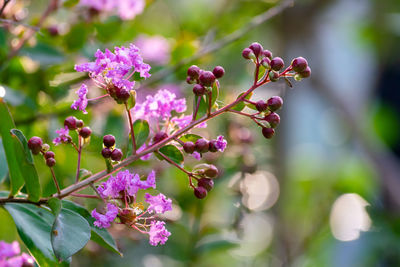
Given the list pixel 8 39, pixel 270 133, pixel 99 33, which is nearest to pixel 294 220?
pixel 99 33

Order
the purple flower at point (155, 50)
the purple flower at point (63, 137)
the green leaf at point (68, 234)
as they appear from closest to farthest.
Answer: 1. the green leaf at point (68, 234)
2. the purple flower at point (63, 137)
3. the purple flower at point (155, 50)

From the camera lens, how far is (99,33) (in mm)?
1132

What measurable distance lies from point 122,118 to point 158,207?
0.63 meters

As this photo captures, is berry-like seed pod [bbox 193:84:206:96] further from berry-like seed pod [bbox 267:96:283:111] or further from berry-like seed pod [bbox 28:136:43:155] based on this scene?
berry-like seed pod [bbox 28:136:43:155]

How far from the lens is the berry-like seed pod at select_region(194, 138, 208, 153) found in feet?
1.93

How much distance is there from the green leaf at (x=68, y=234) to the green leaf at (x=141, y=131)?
12cm

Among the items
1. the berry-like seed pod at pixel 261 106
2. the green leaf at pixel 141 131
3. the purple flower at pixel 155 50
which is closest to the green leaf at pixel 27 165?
the green leaf at pixel 141 131

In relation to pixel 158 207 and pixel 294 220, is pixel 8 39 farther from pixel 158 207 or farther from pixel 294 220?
pixel 294 220

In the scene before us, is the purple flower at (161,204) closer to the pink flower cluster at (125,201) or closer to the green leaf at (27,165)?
the pink flower cluster at (125,201)

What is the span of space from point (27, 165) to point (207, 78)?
218mm

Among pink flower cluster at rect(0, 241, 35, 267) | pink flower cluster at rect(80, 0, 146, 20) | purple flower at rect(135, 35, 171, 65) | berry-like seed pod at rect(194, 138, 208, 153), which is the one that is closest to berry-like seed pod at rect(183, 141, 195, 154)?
berry-like seed pod at rect(194, 138, 208, 153)

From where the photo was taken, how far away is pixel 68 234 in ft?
1.72

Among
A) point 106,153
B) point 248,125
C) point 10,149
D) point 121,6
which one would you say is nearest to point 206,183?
point 106,153

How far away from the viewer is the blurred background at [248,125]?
1062 mm
